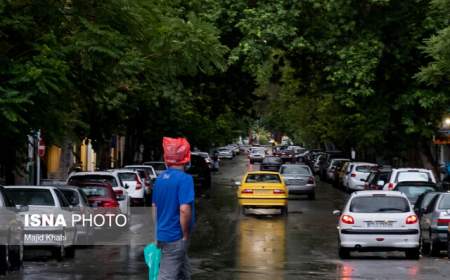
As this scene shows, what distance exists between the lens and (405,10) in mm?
38469


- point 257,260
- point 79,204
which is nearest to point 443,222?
point 257,260

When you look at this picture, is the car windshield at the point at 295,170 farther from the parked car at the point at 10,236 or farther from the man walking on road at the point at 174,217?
the man walking on road at the point at 174,217

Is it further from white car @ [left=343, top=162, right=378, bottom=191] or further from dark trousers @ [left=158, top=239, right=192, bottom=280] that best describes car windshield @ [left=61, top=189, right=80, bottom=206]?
white car @ [left=343, top=162, right=378, bottom=191]

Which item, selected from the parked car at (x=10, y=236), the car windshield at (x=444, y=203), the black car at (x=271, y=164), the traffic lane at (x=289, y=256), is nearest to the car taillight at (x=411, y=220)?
the traffic lane at (x=289, y=256)

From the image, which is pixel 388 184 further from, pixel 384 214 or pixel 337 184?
pixel 337 184

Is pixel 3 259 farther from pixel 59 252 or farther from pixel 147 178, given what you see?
pixel 147 178

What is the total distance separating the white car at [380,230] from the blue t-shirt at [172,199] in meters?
12.3

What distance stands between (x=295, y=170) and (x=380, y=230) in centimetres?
2636

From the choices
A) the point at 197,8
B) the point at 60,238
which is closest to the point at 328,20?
the point at 197,8

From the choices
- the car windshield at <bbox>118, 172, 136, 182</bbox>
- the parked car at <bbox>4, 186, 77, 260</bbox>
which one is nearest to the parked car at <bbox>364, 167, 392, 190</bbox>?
the car windshield at <bbox>118, 172, 136, 182</bbox>

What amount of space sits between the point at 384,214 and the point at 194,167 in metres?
34.7

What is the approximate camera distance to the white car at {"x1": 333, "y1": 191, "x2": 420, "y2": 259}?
21359 mm

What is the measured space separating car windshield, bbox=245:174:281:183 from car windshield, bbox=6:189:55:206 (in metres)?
16.9

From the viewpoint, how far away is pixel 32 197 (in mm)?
21219
